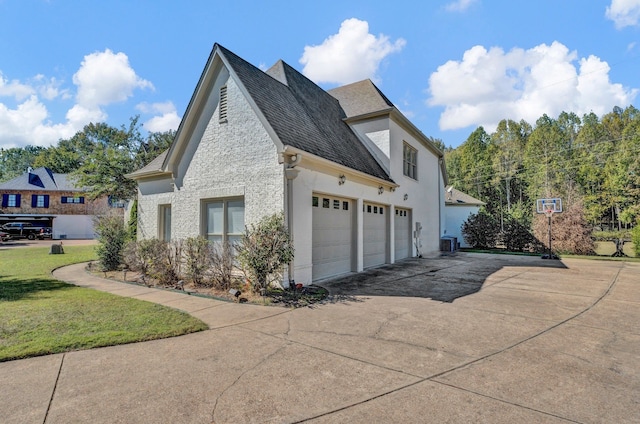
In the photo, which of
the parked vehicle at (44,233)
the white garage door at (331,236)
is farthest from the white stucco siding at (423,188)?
the parked vehicle at (44,233)

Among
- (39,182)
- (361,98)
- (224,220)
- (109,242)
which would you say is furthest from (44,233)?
(361,98)

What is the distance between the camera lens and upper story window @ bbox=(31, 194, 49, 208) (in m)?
37.0

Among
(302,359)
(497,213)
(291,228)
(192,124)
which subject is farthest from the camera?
(497,213)

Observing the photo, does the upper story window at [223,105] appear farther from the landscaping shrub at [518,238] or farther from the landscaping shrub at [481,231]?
the landscaping shrub at [518,238]

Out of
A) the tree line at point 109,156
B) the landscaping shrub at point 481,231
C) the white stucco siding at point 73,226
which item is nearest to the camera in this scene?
the tree line at point 109,156

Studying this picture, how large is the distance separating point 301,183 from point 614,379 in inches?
270

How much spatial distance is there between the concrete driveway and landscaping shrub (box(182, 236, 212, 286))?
2.24 meters

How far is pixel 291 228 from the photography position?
27.3ft

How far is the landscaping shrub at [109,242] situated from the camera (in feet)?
38.6

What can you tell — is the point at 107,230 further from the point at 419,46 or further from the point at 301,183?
the point at 419,46

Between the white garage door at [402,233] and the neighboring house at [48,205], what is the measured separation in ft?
112

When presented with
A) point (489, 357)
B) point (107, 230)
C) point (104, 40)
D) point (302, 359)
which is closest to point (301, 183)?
point (302, 359)

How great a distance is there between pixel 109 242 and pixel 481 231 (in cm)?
2178

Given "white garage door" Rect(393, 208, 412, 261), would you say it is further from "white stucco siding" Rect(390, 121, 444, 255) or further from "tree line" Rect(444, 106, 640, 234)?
"tree line" Rect(444, 106, 640, 234)
